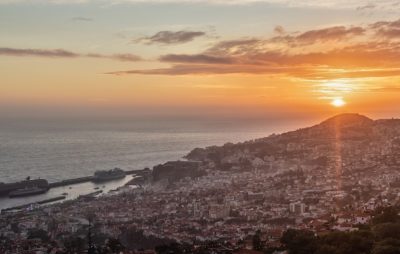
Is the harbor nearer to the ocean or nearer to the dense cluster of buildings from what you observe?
the ocean

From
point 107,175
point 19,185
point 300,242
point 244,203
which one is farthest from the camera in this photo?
point 107,175

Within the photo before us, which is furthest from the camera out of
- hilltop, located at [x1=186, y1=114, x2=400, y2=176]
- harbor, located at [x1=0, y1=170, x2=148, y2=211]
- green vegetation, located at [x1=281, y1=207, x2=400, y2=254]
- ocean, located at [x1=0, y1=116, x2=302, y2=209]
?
ocean, located at [x1=0, y1=116, x2=302, y2=209]

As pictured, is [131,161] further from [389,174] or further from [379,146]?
[389,174]

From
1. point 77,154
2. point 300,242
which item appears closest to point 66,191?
point 77,154

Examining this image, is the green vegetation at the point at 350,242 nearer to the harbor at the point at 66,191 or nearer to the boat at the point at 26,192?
the harbor at the point at 66,191

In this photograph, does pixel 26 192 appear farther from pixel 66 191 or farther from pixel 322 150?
pixel 322 150

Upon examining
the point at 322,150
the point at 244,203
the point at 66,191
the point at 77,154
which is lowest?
the point at 66,191

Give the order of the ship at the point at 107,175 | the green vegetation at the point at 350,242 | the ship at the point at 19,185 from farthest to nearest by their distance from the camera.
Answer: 1. the ship at the point at 107,175
2. the ship at the point at 19,185
3. the green vegetation at the point at 350,242

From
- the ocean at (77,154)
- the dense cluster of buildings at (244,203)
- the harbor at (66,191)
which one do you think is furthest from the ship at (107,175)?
the dense cluster of buildings at (244,203)

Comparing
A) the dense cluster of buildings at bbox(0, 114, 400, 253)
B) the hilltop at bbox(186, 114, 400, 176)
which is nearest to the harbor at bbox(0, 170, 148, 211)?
the dense cluster of buildings at bbox(0, 114, 400, 253)

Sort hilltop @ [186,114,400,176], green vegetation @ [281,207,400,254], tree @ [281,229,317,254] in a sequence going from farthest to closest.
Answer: hilltop @ [186,114,400,176] → tree @ [281,229,317,254] → green vegetation @ [281,207,400,254]

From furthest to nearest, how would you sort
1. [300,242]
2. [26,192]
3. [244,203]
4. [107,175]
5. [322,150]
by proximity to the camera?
[107,175], [322,150], [26,192], [244,203], [300,242]
